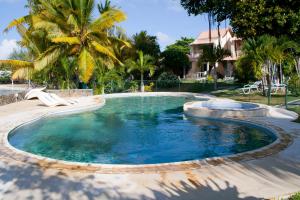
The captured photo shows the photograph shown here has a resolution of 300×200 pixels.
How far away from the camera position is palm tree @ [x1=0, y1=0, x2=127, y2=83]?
23.8 m

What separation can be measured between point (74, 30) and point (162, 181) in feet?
67.1

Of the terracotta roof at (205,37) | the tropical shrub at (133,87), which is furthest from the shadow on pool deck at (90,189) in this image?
the terracotta roof at (205,37)

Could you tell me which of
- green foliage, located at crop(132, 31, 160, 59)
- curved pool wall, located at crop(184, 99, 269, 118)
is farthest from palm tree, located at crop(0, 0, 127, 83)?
green foliage, located at crop(132, 31, 160, 59)

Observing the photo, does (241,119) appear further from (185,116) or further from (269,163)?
(269,163)

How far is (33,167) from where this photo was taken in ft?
24.4

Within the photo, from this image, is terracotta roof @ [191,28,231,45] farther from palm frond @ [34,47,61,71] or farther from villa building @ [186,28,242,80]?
palm frond @ [34,47,61,71]

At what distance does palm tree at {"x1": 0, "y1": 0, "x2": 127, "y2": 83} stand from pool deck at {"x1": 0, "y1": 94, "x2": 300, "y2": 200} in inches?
652

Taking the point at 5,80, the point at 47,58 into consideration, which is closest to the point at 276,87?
the point at 47,58

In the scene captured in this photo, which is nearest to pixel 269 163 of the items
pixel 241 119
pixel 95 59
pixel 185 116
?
pixel 241 119

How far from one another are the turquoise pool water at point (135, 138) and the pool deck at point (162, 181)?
8.01ft

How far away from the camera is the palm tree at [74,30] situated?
2384cm

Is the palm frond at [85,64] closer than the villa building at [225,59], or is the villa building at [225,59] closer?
the palm frond at [85,64]

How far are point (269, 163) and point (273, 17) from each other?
17753mm

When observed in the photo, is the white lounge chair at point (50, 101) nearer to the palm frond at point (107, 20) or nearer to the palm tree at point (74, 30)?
the palm tree at point (74, 30)
